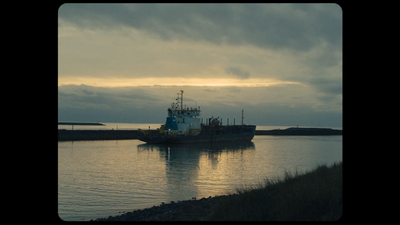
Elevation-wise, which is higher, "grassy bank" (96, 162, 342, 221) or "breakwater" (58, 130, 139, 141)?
"grassy bank" (96, 162, 342, 221)

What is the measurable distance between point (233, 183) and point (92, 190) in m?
8.10

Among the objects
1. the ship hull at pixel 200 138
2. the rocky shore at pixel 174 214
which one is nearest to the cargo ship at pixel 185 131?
the ship hull at pixel 200 138

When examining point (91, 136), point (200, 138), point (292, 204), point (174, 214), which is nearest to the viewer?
point (292, 204)

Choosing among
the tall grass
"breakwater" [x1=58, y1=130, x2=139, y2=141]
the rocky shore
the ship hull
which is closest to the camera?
the tall grass

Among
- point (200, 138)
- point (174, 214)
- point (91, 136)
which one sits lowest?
point (91, 136)

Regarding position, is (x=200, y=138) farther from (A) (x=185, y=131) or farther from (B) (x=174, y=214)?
(B) (x=174, y=214)

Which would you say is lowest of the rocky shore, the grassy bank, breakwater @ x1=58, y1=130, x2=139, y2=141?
breakwater @ x1=58, y1=130, x2=139, y2=141

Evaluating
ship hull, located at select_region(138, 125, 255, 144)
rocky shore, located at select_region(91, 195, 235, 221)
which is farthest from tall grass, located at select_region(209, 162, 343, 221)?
ship hull, located at select_region(138, 125, 255, 144)

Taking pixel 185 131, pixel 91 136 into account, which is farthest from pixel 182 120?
pixel 91 136

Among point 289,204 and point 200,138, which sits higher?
point 289,204

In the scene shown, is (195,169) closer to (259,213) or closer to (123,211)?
(123,211)

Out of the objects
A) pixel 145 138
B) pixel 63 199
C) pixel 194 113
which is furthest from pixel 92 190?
pixel 194 113

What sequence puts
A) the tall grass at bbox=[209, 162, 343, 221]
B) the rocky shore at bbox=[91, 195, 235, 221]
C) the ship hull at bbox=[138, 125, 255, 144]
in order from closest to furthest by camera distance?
the tall grass at bbox=[209, 162, 343, 221], the rocky shore at bbox=[91, 195, 235, 221], the ship hull at bbox=[138, 125, 255, 144]

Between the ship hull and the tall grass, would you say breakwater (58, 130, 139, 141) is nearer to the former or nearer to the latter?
the ship hull
